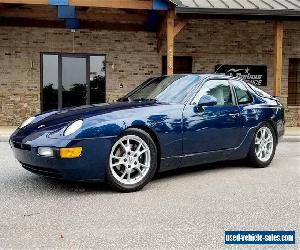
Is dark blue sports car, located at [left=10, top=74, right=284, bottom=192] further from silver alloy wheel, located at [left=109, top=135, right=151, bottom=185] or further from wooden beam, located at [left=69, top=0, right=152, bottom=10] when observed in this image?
wooden beam, located at [left=69, top=0, right=152, bottom=10]

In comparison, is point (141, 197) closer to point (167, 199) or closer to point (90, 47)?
point (167, 199)

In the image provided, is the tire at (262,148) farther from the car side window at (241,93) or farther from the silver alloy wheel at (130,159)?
the silver alloy wheel at (130,159)

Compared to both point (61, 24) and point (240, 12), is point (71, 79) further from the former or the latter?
point (240, 12)

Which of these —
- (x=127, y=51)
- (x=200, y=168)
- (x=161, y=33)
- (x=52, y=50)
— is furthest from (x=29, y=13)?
(x=200, y=168)

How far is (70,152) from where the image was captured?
4.53 m

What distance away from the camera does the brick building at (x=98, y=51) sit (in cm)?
1427

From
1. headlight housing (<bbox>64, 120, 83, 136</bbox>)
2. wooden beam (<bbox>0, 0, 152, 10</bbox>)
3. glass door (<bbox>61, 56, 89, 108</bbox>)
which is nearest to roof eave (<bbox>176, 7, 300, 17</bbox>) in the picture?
wooden beam (<bbox>0, 0, 152, 10</bbox>)

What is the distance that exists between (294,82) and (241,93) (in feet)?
33.8

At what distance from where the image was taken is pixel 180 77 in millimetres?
6074

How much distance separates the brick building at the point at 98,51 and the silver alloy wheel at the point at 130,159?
8842mm

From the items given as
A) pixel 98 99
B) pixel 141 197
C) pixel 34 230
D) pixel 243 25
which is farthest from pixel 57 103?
pixel 34 230

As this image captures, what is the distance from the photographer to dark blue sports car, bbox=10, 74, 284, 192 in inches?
182

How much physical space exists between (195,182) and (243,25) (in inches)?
436

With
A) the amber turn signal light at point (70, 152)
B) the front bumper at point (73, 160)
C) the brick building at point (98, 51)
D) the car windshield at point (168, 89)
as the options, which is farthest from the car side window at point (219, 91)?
the brick building at point (98, 51)
